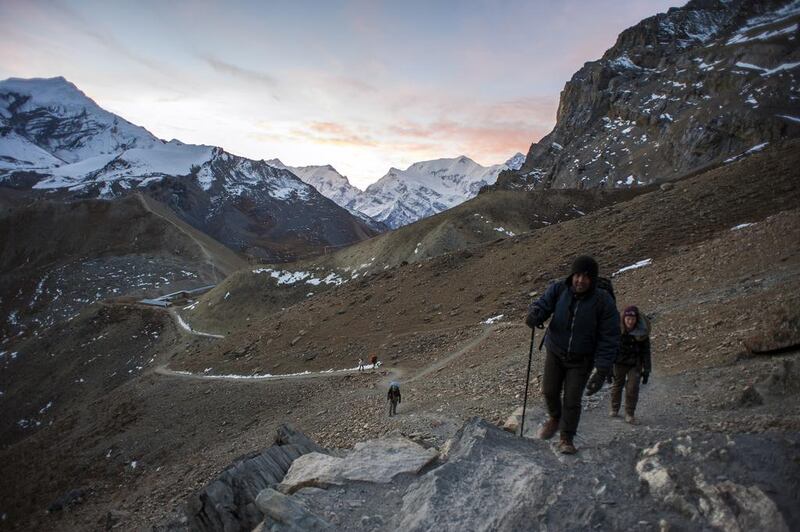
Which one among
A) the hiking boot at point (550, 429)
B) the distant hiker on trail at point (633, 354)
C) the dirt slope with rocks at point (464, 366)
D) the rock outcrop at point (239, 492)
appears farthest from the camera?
the rock outcrop at point (239, 492)

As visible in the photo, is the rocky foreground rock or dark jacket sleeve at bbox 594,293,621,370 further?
dark jacket sleeve at bbox 594,293,621,370

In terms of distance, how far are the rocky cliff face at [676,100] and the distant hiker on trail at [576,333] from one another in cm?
9414

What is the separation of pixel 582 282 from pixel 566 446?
2.31m

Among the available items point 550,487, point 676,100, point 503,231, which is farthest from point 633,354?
point 676,100

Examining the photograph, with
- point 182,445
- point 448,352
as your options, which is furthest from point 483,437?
point 182,445

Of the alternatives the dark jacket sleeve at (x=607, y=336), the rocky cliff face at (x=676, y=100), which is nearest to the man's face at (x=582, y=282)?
the dark jacket sleeve at (x=607, y=336)

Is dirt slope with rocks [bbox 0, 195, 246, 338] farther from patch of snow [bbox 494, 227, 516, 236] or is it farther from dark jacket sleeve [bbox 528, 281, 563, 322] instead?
dark jacket sleeve [bbox 528, 281, 563, 322]

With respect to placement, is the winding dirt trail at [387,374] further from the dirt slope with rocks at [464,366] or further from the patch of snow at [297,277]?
the patch of snow at [297,277]

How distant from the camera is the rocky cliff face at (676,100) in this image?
89250 millimetres

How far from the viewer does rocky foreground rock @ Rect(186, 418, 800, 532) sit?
4223mm

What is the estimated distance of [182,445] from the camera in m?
23.4

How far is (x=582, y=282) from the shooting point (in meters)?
5.93

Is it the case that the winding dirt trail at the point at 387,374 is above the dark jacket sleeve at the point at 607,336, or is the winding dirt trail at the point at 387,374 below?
below

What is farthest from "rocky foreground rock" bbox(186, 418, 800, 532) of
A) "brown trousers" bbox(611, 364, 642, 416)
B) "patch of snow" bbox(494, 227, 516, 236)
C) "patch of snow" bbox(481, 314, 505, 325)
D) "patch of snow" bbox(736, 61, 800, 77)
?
"patch of snow" bbox(736, 61, 800, 77)
